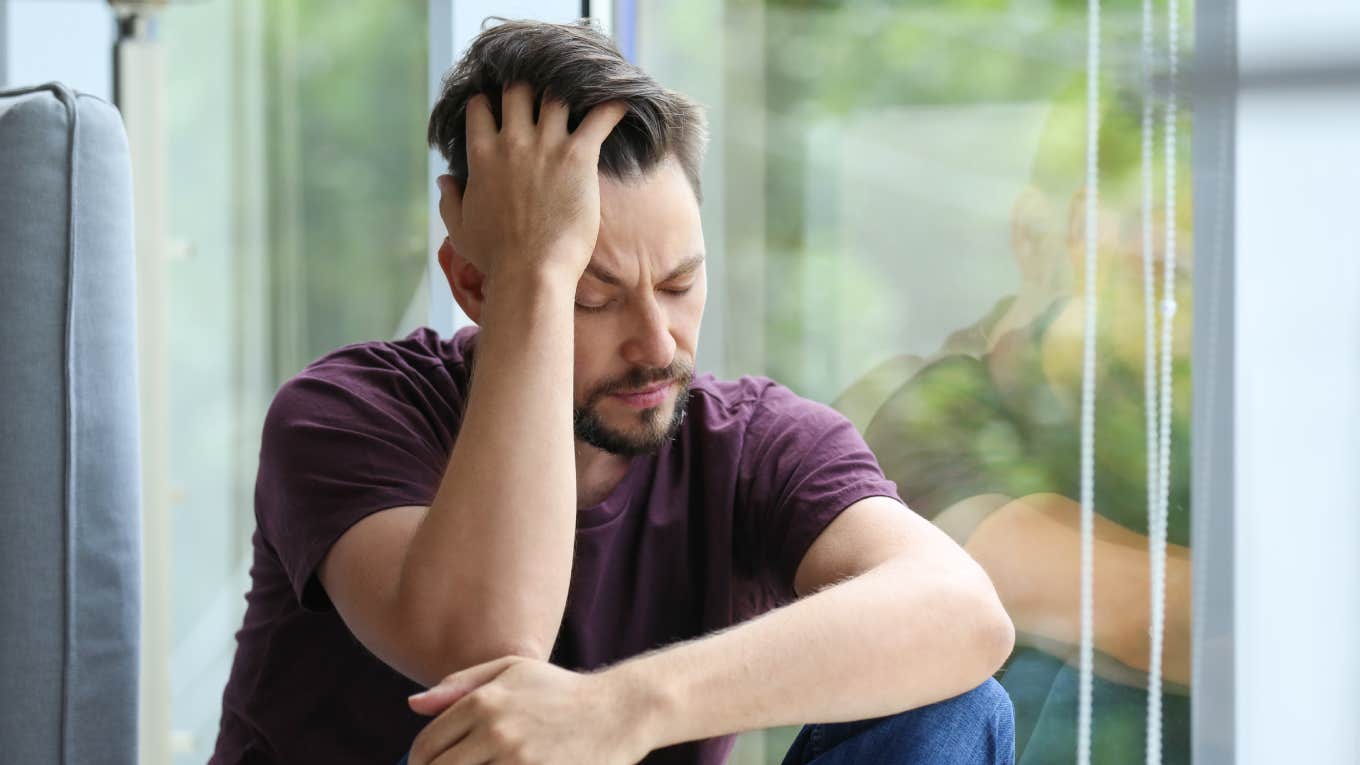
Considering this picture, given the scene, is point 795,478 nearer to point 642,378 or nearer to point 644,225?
point 642,378

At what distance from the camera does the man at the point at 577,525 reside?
105cm

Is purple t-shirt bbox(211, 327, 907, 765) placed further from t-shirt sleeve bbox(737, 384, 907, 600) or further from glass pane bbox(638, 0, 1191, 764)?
glass pane bbox(638, 0, 1191, 764)

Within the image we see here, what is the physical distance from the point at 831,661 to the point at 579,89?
23.6 inches

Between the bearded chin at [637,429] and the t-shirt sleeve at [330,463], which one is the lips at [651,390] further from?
the t-shirt sleeve at [330,463]

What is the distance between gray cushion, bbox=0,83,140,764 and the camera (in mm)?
1229

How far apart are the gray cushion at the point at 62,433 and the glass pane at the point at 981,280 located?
972 mm

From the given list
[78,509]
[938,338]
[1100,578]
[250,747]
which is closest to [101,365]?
[78,509]

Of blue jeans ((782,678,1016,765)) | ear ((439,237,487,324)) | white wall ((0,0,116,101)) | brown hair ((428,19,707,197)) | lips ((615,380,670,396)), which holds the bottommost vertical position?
blue jeans ((782,678,1016,765))

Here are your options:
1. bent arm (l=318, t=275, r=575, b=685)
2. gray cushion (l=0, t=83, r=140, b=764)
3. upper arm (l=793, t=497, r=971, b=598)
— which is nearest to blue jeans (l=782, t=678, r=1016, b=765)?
upper arm (l=793, t=497, r=971, b=598)

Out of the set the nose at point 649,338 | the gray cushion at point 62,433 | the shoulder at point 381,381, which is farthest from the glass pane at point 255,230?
→ the nose at point 649,338

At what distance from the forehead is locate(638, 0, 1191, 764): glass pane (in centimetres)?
59

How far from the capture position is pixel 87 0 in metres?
2.48

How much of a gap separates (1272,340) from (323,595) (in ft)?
3.63

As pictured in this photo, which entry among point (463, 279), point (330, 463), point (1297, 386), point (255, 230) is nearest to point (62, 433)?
point (330, 463)
